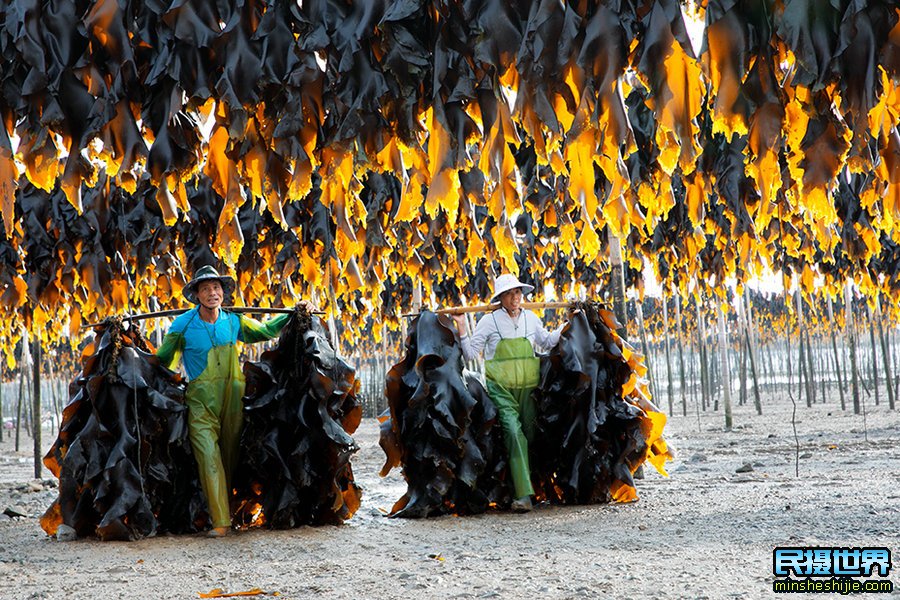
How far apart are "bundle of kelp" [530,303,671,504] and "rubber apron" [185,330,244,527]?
2211 mm

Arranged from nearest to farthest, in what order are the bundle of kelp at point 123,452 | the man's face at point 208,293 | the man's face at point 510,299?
the bundle of kelp at point 123,452, the man's face at point 208,293, the man's face at point 510,299

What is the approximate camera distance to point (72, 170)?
94.4 inches

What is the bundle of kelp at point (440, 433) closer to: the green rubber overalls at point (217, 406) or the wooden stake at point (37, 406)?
the green rubber overalls at point (217, 406)

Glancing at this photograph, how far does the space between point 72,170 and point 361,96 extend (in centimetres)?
84

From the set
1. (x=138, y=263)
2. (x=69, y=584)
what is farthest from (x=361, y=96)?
(x=138, y=263)

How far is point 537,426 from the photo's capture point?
6465mm

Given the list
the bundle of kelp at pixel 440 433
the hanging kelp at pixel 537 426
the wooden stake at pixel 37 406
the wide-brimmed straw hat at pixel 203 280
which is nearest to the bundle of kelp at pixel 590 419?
the hanging kelp at pixel 537 426

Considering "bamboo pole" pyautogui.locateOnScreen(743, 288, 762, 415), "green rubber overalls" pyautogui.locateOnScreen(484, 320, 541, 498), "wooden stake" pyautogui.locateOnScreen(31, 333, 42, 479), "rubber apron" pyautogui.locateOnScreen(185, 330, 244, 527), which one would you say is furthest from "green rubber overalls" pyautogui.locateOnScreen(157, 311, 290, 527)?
"bamboo pole" pyautogui.locateOnScreen(743, 288, 762, 415)

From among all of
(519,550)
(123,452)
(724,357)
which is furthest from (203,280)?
(724,357)

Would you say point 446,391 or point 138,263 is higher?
point 138,263

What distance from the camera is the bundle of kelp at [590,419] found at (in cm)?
630

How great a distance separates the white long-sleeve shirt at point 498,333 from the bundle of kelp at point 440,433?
4.4 inches

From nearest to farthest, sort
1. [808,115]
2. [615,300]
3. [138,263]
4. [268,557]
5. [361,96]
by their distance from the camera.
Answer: [808,115]
[361,96]
[268,557]
[138,263]
[615,300]

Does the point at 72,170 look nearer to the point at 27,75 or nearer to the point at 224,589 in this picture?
the point at 27,75
